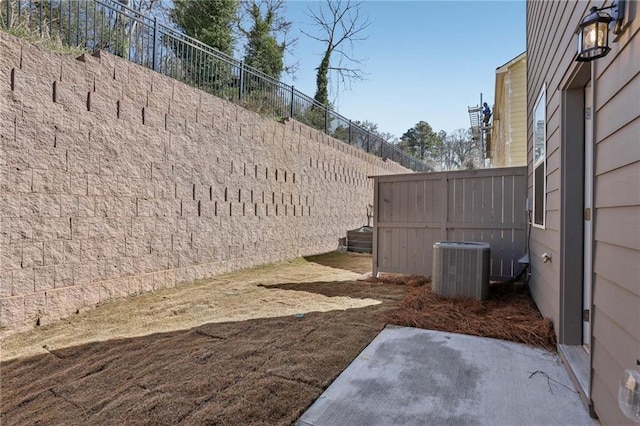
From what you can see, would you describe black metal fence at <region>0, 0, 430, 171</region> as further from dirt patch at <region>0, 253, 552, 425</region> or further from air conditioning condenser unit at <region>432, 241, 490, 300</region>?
air conditioning condenser unit at <region>432, 241, 490, 300</region>

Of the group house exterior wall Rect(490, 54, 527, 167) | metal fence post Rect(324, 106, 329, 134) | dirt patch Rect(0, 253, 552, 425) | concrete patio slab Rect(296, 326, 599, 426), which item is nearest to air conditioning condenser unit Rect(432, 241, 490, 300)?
dirt patch Rect(0, 253, 552, 425)

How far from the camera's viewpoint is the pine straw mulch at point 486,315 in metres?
2.88

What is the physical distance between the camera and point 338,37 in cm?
1420

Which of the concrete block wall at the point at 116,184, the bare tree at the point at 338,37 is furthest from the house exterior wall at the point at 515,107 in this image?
the bare tree at the point at 338,37

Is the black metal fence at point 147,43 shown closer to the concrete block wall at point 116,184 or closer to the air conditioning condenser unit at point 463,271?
the concrete block wall at point 116,184

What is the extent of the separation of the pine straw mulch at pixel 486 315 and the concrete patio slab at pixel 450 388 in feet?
0.68

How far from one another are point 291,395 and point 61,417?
119 centimetres

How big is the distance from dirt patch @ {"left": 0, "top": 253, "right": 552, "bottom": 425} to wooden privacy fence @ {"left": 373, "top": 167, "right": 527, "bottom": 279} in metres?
0.76

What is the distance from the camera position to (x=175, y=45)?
517 cm

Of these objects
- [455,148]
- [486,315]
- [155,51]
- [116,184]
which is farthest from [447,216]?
[455,148]

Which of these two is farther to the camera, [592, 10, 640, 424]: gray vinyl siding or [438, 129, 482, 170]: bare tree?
[438, 129, 482, 170]: bare tree

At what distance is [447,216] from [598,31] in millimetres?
3584

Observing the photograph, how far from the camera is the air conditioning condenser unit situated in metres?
3.91

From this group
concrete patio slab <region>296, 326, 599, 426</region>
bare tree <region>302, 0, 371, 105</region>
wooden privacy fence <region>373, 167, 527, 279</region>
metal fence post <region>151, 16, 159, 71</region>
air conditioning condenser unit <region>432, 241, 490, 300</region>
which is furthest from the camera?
bare tree <region>302, 0, 371, 105</region>
